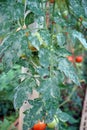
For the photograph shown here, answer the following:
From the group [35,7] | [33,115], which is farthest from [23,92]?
[35,7]

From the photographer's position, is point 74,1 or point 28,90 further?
point 28,90

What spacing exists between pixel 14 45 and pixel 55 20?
0.51ft

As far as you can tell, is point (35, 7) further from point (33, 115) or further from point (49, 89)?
point (33, 115)

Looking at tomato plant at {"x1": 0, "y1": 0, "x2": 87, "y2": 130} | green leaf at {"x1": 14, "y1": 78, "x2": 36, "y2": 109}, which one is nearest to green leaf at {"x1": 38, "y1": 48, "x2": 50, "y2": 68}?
tomato plant at {"x1": 0, "y1": 0, "x2": 87, "y2": 130}

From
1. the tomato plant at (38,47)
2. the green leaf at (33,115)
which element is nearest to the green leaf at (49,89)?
the tomato plant at (38,47)

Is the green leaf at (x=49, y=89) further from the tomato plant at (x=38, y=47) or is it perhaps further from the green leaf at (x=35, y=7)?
the green leaf at (x=35, y=7)

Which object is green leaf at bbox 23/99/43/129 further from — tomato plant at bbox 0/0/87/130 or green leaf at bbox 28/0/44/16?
green leaf at bbox 28/0/44/16

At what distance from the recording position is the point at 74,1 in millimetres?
723

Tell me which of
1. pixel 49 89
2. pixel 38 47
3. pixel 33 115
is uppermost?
pixel 38 47

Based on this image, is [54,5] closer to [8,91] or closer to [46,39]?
[46,39]

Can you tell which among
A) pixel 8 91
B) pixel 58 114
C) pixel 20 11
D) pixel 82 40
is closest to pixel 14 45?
pixel 20 11

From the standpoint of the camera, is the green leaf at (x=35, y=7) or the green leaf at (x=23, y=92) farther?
the green leaf at (x=23, y=92)

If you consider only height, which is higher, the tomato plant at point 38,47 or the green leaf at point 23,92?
the tomato plant at point 38,47

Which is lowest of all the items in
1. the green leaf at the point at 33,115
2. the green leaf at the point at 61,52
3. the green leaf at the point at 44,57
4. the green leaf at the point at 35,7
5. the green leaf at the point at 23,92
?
the green leaf at the point at 33,115
